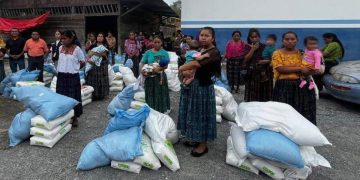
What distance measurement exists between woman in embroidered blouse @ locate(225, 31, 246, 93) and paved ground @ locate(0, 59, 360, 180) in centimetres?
229

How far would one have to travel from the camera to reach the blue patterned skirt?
340 cm

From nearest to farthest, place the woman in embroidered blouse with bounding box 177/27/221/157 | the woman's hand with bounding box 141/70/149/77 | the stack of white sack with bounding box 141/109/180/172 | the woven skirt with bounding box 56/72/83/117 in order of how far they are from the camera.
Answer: the stack of white sack with bounding box 141/109/180/172 → the woman in embroidered blouse with bounding box 177/27/221/157 → the woven skirt with bounding box 56/72/83/117 → the woman's hand with bounding box 141/70/149/77

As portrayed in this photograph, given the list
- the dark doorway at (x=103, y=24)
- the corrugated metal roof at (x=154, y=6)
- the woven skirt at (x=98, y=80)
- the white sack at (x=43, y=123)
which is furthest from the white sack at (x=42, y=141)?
the dark doorway at (x=103, y=24)

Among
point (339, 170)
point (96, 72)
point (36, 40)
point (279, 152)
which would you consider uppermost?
point (36, 40)

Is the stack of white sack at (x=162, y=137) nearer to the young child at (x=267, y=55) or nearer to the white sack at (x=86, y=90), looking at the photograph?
the young child at (x=267, y=55)

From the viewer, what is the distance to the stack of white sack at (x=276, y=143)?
2.93m

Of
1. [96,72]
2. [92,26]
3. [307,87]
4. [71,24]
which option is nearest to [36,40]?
[96,72]

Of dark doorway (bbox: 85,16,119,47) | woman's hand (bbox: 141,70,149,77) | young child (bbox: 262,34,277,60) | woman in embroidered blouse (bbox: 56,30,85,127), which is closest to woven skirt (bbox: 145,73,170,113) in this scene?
woman's hand (bbox: 141,70,149,77)

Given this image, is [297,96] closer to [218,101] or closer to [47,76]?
[218,101]

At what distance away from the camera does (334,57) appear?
22.0 ft

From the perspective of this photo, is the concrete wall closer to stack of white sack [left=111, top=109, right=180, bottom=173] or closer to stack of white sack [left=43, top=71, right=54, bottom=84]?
stack of white sack [left=43, top=71, right=54, bottom=84]

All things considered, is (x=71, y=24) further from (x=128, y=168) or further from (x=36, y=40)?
(x=128, y=168)

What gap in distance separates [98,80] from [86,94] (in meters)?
0.47

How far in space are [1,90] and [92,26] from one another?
921 cm
